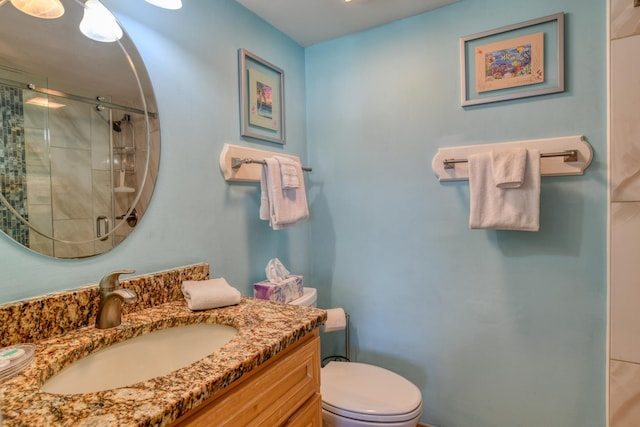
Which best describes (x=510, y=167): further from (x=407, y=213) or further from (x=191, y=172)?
(x=191, y=172)

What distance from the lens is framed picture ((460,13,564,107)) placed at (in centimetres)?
137

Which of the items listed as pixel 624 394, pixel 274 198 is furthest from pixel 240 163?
pixel 624 394

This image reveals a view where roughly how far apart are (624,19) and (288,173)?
1.37 m

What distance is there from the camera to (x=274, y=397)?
33.4 inches

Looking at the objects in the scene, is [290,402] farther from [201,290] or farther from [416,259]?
[416,259]

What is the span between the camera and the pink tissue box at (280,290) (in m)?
1.44

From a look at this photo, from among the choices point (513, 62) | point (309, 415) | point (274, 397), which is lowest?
point (309, 415)

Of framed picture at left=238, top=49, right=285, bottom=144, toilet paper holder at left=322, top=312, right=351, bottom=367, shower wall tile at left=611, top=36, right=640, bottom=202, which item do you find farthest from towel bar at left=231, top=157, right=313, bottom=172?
shower wall tile at left=611, top=36, right=640, bottom=202

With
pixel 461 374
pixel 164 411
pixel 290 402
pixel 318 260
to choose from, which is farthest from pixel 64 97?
pixel 461 374

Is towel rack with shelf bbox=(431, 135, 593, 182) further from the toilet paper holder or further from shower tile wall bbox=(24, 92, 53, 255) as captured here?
shower tile wall bbox=(24, 92, 53, 255)

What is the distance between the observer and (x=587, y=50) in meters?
1.32

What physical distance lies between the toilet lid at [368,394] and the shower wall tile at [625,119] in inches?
42.6

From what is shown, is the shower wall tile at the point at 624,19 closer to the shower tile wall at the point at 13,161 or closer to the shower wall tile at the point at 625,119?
the shower wall tile at the point at 625,119

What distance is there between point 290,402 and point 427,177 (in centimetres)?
118
